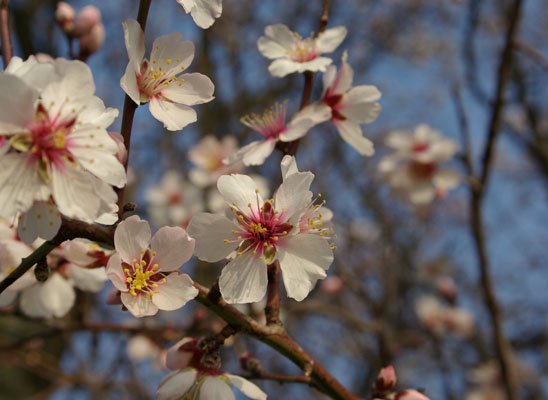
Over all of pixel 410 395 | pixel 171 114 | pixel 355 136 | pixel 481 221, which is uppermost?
pixel 171 114

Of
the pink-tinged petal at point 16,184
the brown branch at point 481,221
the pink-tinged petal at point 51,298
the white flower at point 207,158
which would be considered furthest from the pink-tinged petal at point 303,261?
the white flower at point 207,158

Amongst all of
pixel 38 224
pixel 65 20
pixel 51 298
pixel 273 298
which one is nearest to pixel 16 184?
pixel 38 224

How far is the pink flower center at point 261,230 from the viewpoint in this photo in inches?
37.3

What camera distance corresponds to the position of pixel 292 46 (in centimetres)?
131

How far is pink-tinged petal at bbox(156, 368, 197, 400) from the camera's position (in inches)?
35.7

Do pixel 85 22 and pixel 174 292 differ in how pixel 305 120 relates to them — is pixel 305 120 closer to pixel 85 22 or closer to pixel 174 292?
pixel 174 292

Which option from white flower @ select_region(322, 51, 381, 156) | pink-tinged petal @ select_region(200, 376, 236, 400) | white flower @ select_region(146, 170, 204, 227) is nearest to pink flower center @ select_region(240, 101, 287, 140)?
white flower @ select_region(322, 51, 381, 156)

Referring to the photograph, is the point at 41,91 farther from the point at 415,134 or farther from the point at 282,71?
the point at 415,134

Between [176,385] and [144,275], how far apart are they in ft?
0.68

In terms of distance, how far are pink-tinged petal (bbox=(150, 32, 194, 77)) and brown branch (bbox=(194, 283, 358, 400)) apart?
429 millimetres

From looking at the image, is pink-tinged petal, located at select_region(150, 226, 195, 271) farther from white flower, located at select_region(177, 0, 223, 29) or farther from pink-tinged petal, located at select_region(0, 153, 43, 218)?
white flower, located at select_region(177, 0, 223, 29)

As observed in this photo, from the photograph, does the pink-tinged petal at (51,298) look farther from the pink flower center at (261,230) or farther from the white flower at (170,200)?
the white flower at (170,200)

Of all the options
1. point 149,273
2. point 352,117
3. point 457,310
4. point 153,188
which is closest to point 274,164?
point 153,188

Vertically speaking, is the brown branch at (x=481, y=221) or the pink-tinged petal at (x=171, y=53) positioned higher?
the pink-tinged petal at (x=171, y=53)
